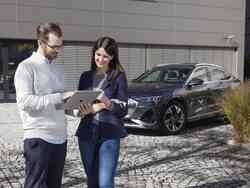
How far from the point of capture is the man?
3.20 meters

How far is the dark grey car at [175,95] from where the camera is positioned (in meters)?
9.09

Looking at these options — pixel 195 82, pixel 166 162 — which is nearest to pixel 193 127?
pixel 195 82

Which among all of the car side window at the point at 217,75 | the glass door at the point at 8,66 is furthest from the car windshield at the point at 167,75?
the glass door at the point at 8,66

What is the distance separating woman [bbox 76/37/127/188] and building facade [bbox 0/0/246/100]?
13.3 meters

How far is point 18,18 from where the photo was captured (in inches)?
660

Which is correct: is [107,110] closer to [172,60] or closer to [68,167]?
[68,167]

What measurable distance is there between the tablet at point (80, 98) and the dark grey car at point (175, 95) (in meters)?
5.07

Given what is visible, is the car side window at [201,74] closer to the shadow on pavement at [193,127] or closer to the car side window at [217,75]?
the car side window at [217,75]

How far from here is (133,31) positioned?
19703 mm

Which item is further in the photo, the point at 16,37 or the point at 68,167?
the point at 16,37

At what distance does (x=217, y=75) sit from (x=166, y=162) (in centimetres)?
473

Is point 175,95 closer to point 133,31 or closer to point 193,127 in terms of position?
point 193,127

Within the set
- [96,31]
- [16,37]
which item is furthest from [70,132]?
[96,31]

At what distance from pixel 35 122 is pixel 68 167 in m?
3.28
